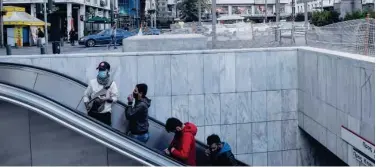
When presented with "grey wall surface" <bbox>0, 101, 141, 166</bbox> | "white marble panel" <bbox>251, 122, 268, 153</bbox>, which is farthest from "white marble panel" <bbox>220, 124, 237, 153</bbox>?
"grey wall surface" <bbox>0, 101, 141, 166</bbox>

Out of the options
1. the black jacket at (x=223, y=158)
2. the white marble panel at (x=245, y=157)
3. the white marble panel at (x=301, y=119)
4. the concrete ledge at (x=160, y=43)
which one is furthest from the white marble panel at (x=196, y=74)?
the black jacket at (x=223, y=158)

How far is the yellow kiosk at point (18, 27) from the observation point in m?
34.2

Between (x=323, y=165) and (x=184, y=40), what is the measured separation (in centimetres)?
497

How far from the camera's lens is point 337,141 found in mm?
10266

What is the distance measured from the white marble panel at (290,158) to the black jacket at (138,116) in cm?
540

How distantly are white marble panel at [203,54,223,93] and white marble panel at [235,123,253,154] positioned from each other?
3.89ft

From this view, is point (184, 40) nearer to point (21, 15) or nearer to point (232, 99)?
point (232, 99)

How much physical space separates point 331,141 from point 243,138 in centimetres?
256

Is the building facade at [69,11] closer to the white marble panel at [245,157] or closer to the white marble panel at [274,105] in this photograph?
the white marble panel at [245,157]

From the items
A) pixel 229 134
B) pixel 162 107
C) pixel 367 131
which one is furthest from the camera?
pixel 229 134

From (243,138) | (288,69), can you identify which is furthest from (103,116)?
(288,69)

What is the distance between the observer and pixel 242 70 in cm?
1231

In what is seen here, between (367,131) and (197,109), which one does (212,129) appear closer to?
(197,109)

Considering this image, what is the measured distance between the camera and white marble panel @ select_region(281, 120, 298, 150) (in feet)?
42.3
